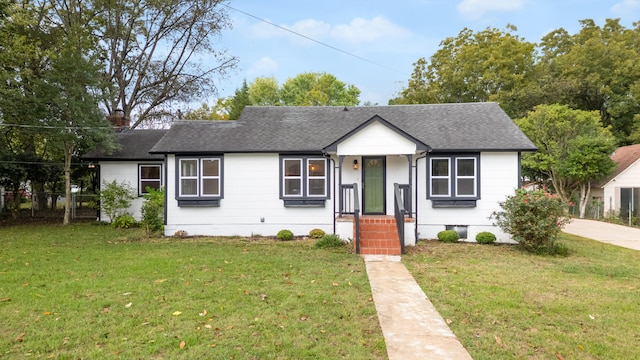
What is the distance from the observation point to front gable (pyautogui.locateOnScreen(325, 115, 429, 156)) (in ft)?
34.9

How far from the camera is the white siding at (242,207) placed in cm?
1209

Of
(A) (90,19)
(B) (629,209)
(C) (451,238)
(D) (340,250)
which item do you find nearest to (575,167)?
(B) (629,209)

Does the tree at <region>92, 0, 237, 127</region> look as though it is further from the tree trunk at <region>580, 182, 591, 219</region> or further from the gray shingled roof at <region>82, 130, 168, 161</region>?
the tree trunk at <region>580, 182, 591, 219</region>

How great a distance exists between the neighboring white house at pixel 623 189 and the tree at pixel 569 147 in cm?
73

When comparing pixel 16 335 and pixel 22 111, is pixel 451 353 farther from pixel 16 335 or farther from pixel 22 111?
pixel 22 111

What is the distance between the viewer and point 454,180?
38.1ft

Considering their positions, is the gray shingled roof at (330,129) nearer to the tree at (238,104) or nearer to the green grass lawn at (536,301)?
the green grass lawn at (536,301)

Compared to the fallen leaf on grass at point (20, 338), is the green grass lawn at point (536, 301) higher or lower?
lower

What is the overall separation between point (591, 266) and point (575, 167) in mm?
13953

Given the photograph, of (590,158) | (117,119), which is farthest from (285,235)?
(590,158)

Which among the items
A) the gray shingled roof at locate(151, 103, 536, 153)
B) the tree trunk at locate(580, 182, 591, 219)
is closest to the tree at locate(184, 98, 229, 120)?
the gray shingled roof at locate(151, 103, 536, 153)

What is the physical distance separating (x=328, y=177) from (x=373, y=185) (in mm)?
1599

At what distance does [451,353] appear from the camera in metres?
3.77

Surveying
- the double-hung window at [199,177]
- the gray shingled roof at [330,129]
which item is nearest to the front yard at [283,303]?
the double-hung window at [199,177]
